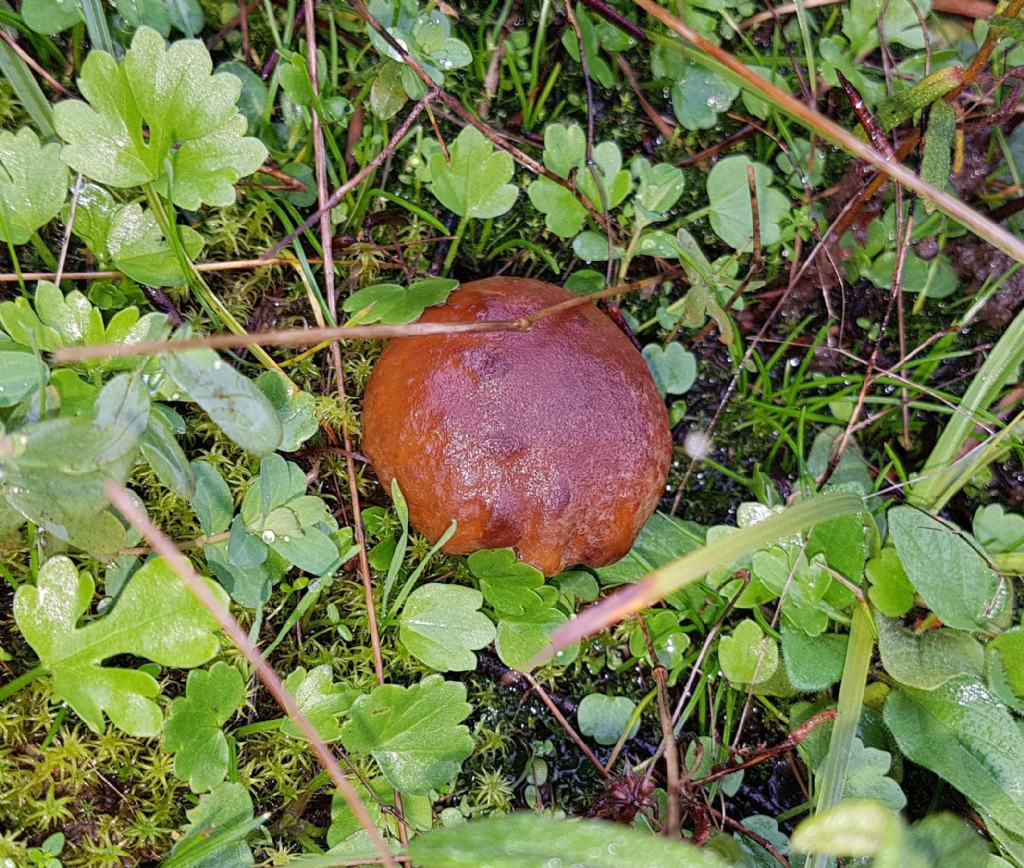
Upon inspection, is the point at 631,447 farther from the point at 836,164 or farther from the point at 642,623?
the point at 836,164

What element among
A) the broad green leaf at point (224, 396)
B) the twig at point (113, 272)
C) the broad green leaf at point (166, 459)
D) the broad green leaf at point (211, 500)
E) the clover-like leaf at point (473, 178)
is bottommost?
the broad green leaf at point (211, 500)

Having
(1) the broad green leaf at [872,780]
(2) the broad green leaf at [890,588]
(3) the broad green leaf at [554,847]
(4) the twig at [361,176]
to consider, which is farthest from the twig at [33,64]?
(1) the broad green leaf at [872,780]

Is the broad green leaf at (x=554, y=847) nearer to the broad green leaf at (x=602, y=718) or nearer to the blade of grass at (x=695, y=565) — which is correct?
the blade of grass at (x=695, y=565)

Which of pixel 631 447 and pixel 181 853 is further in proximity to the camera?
pixel 631 447

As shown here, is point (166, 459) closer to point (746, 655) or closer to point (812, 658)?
point (746, 655)

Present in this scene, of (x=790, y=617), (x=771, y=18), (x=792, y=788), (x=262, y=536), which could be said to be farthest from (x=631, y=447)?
(x=771, y=18)

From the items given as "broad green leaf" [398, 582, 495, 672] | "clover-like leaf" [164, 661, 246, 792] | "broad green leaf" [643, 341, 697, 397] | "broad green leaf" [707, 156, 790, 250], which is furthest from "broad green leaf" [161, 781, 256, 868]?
"broad green leaf" [707, 156, 790, 250]

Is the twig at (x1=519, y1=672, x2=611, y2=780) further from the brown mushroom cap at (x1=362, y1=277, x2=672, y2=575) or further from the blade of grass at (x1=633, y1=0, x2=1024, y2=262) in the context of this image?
the blade of grass at (x1=633, y1=0, x2=1024, y2=262)

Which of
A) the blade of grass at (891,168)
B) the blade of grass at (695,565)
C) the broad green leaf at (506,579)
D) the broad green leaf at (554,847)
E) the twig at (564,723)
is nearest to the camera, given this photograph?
the blade of grass at (695,565)
